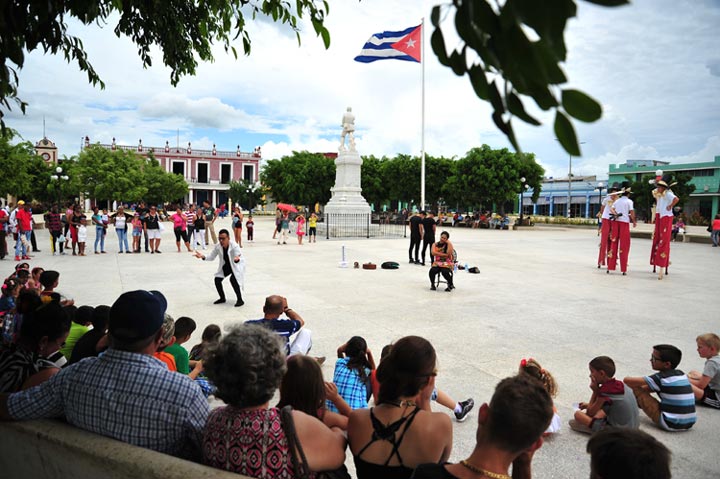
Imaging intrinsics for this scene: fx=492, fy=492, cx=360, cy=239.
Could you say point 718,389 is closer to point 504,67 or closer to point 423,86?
point 504,67

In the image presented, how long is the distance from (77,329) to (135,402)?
3018mm

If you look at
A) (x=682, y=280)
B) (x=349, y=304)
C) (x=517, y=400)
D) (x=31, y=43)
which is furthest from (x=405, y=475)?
(x=682, y=280)

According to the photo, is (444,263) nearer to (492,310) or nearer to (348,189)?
(492,310)

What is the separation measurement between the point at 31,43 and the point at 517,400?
3.79m

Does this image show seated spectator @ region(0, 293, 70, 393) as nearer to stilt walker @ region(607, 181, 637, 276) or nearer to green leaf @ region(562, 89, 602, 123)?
green leaf @ region(562, 89, 602, 123)

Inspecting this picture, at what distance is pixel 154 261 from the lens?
15766 millimetres

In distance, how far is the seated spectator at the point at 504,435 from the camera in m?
Result: 1.95

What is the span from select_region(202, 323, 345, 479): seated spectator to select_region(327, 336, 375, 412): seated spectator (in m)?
1.60

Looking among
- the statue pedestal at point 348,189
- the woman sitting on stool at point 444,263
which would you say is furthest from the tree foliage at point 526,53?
the statue pedestal at point 348,189

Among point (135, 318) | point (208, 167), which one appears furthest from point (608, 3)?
point (208, 167)

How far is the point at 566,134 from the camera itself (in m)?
1.26

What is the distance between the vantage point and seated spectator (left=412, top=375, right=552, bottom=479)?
195 centimetres

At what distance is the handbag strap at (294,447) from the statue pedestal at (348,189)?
91.8 ft

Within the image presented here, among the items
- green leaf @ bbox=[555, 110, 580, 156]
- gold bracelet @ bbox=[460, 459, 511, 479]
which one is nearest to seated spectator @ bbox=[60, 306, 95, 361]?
gold bracelet @ bbox=[460, 459, 511, 479]
